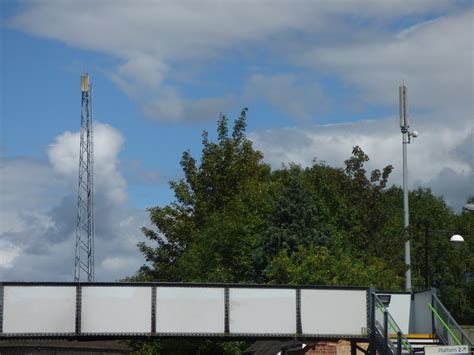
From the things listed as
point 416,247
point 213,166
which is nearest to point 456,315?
point 416,247

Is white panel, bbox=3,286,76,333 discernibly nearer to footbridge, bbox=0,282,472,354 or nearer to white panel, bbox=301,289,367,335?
footbridge, bbox=0,282,472,354

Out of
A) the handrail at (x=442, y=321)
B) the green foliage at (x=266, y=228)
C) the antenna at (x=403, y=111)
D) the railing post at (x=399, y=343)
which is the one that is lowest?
the railing post at (x=399, y=343)

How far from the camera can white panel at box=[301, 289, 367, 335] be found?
119 ft

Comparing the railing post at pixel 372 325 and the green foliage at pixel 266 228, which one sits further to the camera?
the green foliage at pixel 266 228

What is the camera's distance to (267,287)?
119 feet

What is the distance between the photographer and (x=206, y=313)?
35.8m

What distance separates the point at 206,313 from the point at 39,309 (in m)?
5.64

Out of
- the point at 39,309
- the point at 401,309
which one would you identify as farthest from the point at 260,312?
the point at 39,309

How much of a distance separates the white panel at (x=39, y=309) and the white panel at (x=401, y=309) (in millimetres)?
12164

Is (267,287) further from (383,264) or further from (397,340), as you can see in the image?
(383,264)

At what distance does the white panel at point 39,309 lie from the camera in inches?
1364

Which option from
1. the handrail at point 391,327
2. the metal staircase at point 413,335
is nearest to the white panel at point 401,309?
the metal staircase at point 413,335

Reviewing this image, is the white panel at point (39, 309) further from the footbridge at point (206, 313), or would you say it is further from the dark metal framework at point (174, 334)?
the dark metal framework at point (174, 334)

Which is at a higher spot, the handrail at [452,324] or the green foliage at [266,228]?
A: the green foliage at [266,228]
